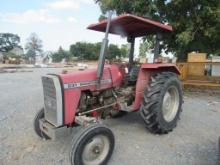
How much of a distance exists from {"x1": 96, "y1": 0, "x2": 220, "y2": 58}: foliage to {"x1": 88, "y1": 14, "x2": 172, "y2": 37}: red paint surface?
444 cm

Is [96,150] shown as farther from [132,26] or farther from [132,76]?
[132,26]

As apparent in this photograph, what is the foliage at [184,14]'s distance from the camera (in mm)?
8539

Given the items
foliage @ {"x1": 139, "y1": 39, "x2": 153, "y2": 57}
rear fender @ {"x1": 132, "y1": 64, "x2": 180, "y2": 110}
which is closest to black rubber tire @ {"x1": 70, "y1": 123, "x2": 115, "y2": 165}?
rear fender @ {"x1": 132, "y1": 64, "x2": 180, "y2": 110}

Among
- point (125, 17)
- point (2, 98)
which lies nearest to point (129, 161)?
point (125, 17)

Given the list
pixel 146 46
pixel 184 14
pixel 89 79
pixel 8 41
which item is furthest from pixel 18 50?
Answer: pixel 89 79

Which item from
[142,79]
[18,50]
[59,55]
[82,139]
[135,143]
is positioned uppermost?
[18,50]

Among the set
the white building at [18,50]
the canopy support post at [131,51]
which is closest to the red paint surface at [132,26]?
the canopy support post at [131,51]

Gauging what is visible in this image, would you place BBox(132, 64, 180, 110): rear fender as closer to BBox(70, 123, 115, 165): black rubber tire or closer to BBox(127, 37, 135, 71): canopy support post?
BBox(127, 37, 135, 71): canopy support post

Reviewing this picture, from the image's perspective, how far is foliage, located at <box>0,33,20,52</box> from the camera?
9094 cm

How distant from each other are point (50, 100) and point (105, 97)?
39.6 inches

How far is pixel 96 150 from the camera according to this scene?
3082 mm

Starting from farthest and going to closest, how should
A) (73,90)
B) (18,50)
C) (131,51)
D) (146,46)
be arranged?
(18,50), (146,46), (131,51), (73,90)

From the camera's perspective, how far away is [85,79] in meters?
3.55

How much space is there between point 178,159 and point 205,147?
2.19ft
